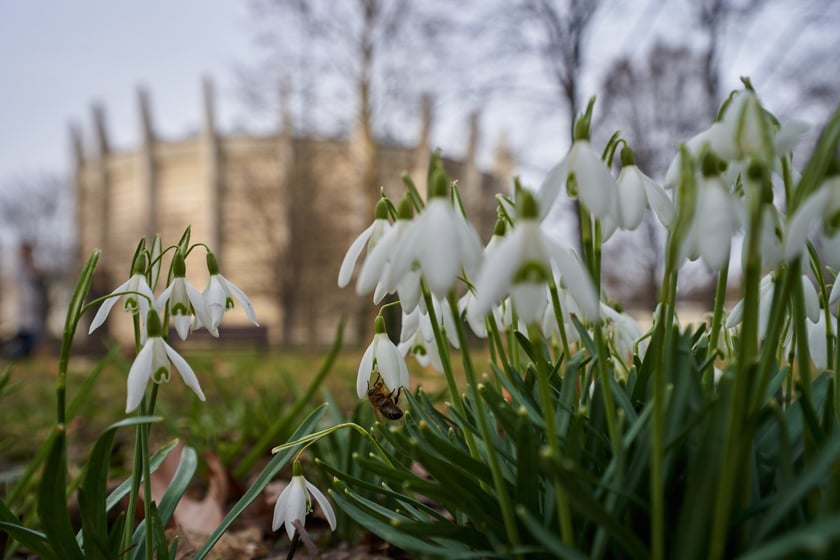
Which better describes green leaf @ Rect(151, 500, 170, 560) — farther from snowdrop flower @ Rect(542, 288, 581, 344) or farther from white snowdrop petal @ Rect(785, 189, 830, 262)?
white snowdrop petal @ Rect(785, 189, 830, 262)

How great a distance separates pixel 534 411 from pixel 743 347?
33cm

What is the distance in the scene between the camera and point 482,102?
327 inches

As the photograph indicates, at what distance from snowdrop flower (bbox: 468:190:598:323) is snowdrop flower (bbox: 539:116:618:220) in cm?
8

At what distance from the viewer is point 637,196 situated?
28.4 inches

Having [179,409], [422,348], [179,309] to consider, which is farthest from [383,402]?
[179,409]

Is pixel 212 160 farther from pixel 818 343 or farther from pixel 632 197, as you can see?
pixel 632 197

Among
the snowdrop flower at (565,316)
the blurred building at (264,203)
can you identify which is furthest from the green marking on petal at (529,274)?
the blurred building at (264,203)

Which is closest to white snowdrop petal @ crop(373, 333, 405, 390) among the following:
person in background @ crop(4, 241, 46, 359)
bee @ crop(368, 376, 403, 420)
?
bee @ crop(368, 376, 403, 420)

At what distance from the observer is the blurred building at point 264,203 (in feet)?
37.9

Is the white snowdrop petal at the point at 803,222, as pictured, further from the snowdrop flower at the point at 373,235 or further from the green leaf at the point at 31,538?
the green leaf at the point at 31,538

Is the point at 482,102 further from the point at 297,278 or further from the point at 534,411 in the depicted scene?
the point at 534,411

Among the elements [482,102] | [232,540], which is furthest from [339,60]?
[232,540]

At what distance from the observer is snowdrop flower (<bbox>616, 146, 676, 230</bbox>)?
2.33 feet

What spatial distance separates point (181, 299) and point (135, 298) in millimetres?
63
